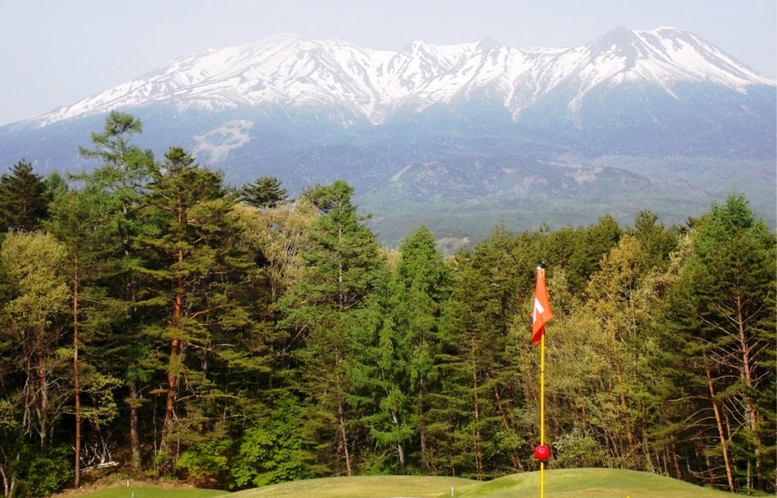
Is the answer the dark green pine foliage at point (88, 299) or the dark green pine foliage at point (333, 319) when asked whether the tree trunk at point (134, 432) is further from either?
the dark green pine foliage at point (333, 319)

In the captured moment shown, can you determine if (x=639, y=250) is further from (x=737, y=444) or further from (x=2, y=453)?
(x=2, y=453)

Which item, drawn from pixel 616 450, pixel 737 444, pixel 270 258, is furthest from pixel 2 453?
pixel 737 444

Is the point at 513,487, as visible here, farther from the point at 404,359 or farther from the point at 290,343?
the point at 290,343

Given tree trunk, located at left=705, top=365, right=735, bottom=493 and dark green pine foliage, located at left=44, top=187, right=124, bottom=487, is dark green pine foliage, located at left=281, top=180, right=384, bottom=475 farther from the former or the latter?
tree trunk, located at left=705, top=365, right=735, bottom=493

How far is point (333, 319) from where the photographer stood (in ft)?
200

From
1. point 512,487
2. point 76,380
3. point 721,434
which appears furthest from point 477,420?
point 76,380

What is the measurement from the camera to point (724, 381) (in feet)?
151

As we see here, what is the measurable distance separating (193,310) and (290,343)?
911cm

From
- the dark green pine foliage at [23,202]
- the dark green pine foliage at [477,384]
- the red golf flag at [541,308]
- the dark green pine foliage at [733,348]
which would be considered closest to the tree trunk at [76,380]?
the dark green pine foliage at [23,202]

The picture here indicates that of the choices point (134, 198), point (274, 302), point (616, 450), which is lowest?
point (616, 450)

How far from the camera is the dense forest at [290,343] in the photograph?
2060 inches

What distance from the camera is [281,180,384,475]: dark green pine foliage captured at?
5881 cm

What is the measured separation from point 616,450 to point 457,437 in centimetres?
1032

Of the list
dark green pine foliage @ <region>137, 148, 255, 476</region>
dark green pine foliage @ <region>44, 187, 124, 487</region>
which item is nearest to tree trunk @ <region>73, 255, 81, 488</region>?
dark green pine foliage @ <region>44, 187, 124, 487</region>
